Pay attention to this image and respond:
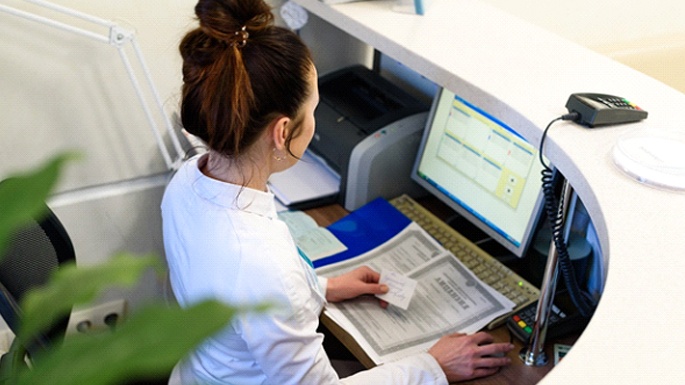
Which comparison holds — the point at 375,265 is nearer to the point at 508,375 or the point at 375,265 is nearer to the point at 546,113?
the point at 508,375

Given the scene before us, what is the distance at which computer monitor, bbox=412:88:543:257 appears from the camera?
1.56 meters

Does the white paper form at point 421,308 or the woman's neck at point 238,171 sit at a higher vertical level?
the woman's neck at point 238,171

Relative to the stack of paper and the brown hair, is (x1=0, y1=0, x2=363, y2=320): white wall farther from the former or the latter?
the brown hair

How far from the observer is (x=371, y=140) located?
1782 mm

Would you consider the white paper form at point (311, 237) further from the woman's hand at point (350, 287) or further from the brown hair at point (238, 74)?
the brown hair at point (238, 74)

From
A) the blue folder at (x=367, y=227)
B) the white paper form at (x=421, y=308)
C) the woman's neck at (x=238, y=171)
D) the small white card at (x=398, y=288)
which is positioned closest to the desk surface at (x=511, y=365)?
the white paper form at (x=421, y=308)

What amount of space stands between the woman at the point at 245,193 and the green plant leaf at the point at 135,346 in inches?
30.5

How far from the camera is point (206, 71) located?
112cm

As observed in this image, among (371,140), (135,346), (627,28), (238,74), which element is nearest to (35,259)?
(238,74)

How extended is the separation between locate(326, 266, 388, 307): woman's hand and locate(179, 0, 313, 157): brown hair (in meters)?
0.45

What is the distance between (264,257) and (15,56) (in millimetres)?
981

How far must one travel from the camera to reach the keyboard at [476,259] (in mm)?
1516

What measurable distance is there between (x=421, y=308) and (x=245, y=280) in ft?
1.71

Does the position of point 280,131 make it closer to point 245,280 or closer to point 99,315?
point 245,280
